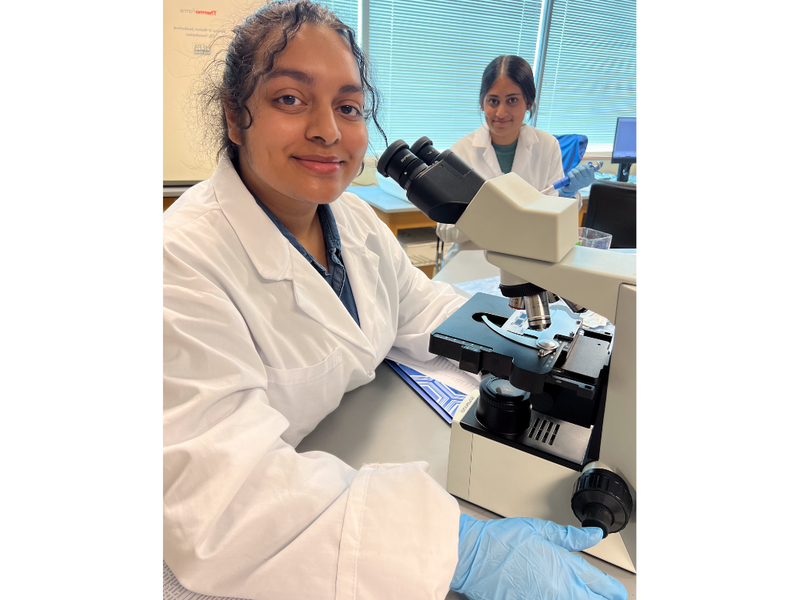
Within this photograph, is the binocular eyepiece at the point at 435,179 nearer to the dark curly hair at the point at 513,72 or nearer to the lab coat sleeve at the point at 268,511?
the lab coat sleeve at the point at 268,511

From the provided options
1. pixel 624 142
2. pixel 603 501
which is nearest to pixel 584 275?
pixel 603 501

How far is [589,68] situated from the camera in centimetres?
483

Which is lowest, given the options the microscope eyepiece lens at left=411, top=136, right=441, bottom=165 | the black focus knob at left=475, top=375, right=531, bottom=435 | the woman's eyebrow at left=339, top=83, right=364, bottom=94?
the black focus knob at left=475, top=375, right=531, bottom=435

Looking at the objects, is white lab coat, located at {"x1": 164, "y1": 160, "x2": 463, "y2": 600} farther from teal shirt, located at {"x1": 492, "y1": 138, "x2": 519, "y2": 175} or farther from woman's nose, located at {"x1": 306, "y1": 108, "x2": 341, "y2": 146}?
teal shirt, located at {"x1": 492, "y1": 138, "x2": 519, "y2": 175}

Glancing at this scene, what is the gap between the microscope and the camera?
2.05 feet

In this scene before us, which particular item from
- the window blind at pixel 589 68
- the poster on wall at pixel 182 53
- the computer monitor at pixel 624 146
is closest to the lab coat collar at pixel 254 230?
the poster on wall at pixel 182 53

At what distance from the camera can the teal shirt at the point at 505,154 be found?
3.05 m

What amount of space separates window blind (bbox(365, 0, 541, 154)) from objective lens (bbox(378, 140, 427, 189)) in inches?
123

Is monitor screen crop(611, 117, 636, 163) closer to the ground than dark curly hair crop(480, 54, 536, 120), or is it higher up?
closer to the ground

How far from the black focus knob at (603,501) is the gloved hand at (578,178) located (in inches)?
84.5

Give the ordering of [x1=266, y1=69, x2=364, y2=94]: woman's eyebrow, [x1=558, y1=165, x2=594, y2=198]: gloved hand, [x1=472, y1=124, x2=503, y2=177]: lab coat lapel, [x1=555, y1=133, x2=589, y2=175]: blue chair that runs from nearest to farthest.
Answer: [x1=266, y1=69, x2=364, y2=94]: woman's eyebrow
[x1=558, y1=165, x2=594, y2=198]: gloved hand
[x1=472, y1=124, x2=503, y2=177]: lab coat lapel
[x1=555, y1=133, x2=589, y2=175]: blue chair

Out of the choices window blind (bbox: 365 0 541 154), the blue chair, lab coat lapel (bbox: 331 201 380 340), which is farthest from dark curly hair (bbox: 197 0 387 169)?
the blue chair

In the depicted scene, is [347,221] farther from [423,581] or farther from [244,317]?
[423,581]

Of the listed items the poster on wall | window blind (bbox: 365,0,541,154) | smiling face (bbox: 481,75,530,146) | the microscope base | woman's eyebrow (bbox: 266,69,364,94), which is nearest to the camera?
the microscope base
